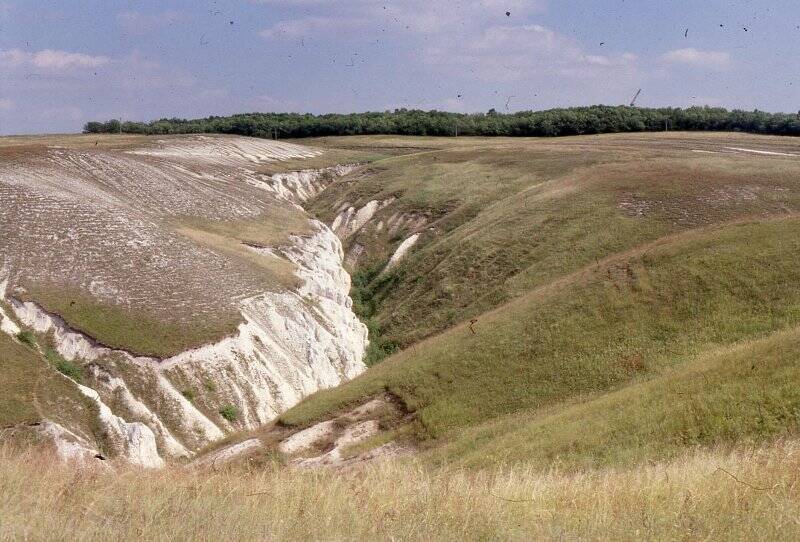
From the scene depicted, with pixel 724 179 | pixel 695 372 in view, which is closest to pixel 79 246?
pixel 695 372

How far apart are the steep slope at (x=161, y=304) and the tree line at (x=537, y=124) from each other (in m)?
111

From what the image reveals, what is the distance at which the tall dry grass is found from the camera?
29.9ft

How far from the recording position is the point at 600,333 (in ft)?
107

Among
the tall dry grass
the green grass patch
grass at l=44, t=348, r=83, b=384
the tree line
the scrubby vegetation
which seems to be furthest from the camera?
the tree line

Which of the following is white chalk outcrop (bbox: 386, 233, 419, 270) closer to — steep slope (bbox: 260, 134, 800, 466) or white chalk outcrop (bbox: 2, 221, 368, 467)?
steep slope (bbox: 260, 134, 800, 466)

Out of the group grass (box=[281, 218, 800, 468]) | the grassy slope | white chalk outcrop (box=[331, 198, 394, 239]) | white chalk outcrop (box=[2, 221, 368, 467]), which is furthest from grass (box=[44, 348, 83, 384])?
white chalk outcrop (box=[331, 198, 394, 239])

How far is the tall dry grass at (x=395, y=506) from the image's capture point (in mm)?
9102

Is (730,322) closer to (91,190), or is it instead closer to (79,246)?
(79,246)

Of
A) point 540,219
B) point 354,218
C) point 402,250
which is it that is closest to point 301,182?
point 354,218

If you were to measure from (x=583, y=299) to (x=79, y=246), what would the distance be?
1357 inches

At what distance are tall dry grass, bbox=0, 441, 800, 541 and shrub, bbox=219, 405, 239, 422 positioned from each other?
78.6 feet

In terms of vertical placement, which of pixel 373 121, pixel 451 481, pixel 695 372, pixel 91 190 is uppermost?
pixel 373 121

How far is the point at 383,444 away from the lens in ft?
97.5

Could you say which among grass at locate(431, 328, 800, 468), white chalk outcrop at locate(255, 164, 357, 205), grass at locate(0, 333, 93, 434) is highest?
white chalk outcrop at locate(255, 164, 357, 205)
